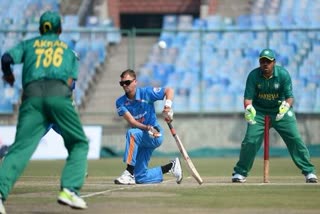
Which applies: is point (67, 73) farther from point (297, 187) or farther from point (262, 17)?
point (262, 17)

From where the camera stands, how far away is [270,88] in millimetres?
16188

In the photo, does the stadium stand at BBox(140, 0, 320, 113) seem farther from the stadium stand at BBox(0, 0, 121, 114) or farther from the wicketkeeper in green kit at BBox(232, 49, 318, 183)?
the wicketkeeper in green kit at BBox(232, 49, 318, 183)

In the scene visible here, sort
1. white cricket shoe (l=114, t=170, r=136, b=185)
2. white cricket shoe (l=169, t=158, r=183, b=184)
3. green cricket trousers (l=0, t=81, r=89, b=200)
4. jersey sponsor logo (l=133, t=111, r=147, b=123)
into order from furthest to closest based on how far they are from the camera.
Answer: jersey sponsor logo (l=133, t=111, r=147, b=123) → white cricket shoe (l=169, t=158, r=183, b=184) → white cricket shoe (l=114, t=170, r=136, b=185) → green cricket trousers (l=0, t=81, r=89, b=200)

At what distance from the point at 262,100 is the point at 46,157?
452 inches

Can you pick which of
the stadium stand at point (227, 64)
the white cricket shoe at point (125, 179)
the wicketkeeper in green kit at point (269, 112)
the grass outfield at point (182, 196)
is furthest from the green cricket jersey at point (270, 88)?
the stadium stand at point (227, 64)

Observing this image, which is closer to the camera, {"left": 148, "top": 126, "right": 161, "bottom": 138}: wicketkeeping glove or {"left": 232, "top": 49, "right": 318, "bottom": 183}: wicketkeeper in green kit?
{"left": 148, "top": 126, "right": 161, "bottom": 138}: wicketkeeping glove

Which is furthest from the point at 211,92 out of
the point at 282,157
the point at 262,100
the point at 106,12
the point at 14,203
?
the point at 14,203

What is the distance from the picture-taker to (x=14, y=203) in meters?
12.6

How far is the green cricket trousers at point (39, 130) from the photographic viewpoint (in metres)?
11.5

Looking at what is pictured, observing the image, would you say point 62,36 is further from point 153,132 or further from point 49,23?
point 49,23

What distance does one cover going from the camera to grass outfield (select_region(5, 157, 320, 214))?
11.8 metres

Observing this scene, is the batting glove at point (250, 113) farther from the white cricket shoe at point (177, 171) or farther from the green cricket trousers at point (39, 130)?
the green cricket trousers at point (39, 130)

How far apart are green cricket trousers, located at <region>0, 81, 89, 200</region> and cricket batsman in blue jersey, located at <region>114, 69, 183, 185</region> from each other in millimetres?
4254

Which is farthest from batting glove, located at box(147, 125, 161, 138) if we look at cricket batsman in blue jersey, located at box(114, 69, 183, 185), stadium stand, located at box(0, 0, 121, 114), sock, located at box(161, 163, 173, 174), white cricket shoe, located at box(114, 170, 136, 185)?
stadium stand, located at box(0, 0, 121, 114)
